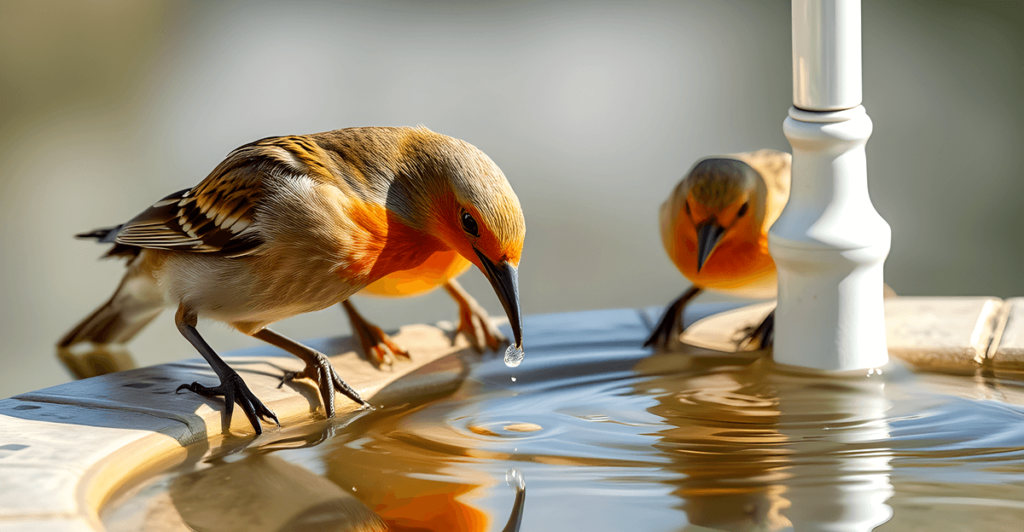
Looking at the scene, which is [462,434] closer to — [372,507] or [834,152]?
[372,507]

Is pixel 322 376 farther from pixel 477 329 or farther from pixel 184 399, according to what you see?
pixel 477 329

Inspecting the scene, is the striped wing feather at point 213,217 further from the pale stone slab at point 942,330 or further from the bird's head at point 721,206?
the pale stone slab at point 942,330

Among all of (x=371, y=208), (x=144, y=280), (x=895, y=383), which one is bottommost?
(x=895, y=383)

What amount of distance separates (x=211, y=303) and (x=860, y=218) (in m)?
1.68

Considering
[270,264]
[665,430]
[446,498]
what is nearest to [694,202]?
[665,430]

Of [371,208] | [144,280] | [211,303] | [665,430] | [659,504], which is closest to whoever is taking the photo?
[659,504]

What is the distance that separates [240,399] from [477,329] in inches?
35.8

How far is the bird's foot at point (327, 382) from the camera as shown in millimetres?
2564

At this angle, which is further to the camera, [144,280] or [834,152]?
[144,280]

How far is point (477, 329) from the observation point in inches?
124

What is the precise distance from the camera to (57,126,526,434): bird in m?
2.39

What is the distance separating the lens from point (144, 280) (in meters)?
3.19

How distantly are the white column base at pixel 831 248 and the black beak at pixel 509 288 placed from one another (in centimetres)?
75

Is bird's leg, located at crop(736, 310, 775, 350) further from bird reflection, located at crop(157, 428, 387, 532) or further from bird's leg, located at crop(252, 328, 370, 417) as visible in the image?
bird reflection, located at crop(157, 428, 387, 532)
